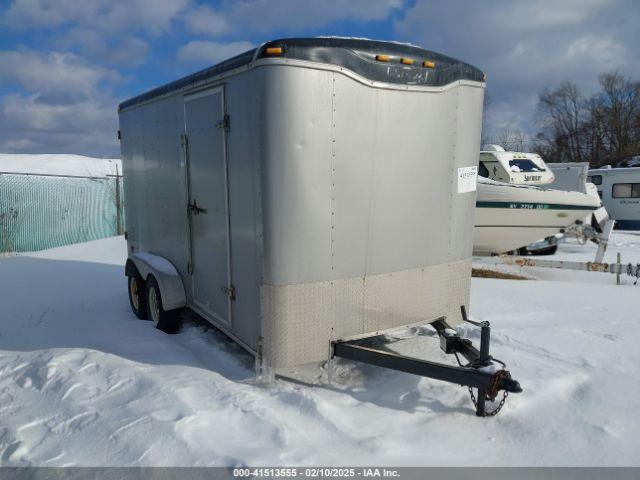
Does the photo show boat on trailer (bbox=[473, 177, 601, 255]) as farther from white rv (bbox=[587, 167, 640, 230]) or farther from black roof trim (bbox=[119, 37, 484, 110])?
white rv (bbox=[587, 167, 640, 230])

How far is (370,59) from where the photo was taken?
11.9 ft

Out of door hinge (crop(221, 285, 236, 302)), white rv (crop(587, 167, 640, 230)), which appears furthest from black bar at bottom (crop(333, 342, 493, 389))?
white rv (crop(587, 167, 640, 230))

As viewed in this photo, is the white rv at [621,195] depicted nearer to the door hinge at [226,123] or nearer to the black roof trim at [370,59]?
the black roof trim at [370,59]

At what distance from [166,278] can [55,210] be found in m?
10.4

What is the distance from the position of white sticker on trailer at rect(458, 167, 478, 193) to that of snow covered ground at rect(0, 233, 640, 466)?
158 centimetres

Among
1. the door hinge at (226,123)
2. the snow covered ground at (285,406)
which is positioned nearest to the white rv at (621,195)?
the snow covered ground at (285,406)

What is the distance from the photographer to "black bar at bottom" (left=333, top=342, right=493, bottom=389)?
333cm

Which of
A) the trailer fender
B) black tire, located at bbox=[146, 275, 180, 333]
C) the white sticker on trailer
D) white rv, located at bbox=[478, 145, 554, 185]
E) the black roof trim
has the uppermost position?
the black roof trim

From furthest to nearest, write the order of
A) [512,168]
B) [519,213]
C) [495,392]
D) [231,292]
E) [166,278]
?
[512,168] < [519,213] < [166,278] < [231,292] < [495,392]

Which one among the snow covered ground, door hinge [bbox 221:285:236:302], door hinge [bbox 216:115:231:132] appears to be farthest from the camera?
door hinge [bbox 221:285:236:302]

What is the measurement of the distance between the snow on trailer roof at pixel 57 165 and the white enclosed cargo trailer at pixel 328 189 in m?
31.2

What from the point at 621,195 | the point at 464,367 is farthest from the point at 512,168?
the point at 464,367

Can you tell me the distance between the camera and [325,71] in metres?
3.43

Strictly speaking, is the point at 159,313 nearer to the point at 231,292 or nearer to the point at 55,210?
the point at 231,292
